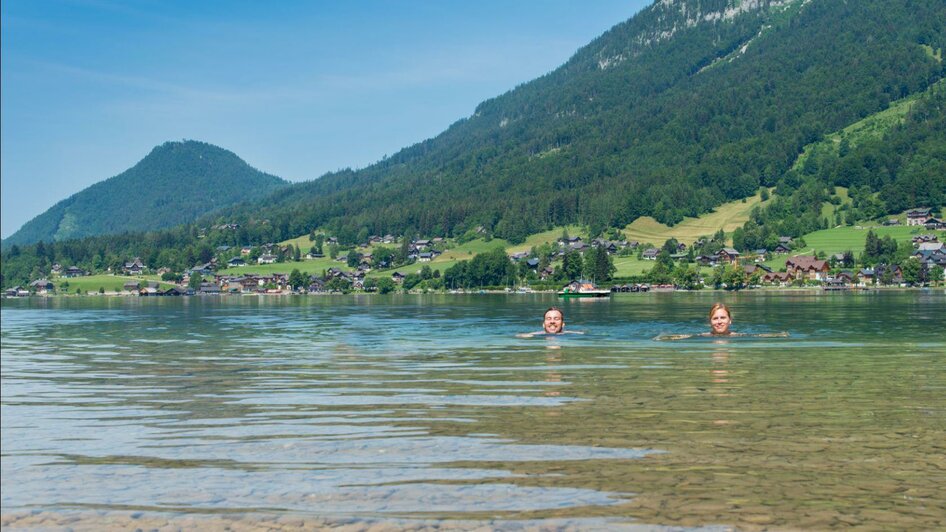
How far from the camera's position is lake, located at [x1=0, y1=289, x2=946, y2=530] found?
15.2 meters

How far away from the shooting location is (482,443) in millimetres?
20828

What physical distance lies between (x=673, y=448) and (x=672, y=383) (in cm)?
1243

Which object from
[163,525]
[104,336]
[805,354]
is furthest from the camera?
[104,336]

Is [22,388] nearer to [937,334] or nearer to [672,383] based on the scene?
[672,383]

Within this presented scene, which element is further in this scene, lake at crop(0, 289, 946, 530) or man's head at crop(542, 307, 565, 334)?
man's head at crop(542, 307, 565, 334)

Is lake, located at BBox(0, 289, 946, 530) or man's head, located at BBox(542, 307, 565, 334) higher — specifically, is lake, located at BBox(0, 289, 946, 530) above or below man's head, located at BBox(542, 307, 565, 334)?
below

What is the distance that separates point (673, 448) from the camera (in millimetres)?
19812

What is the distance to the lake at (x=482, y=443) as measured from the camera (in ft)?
50.0

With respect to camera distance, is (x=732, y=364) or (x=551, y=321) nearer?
(x=732, y=364)

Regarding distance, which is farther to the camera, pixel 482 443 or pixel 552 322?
pixel 552 322

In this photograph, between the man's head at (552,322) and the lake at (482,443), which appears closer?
the lake at (482,443)

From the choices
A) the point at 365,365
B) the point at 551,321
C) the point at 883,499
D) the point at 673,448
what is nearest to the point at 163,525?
the point at 673,448

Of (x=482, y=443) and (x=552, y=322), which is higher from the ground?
(x=552, y=322)

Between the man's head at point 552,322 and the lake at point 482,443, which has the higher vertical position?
the man's head at point 552,322
